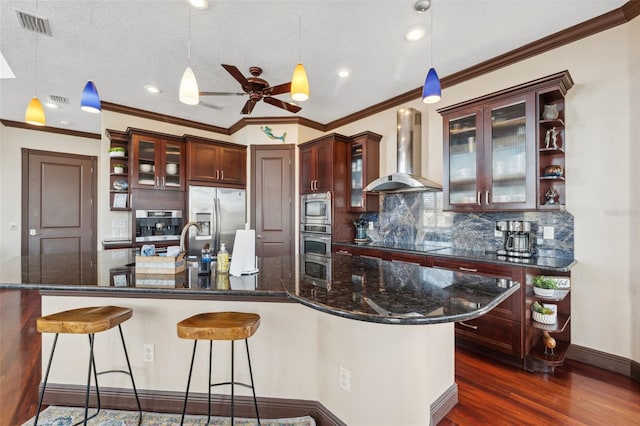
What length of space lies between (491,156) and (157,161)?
4357 millimetres

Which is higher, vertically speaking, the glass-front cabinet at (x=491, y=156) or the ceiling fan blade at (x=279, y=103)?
the ceiling fan blade at (x=279, y=103)

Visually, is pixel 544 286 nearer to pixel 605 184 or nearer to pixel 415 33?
pixel 605 184

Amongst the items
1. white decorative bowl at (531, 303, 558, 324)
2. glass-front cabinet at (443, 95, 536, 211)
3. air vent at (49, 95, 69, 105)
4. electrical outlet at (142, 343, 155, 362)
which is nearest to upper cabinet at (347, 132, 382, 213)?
glass-front cabinet at (443, 95, 536, 211)

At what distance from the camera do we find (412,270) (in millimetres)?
1894

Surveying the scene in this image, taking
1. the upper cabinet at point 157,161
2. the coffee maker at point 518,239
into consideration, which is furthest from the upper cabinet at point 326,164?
the coffee maker at point 518,239

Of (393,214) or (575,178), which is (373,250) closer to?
(393,214)

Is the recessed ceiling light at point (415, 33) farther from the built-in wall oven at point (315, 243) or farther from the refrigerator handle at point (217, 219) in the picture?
the refrigerator handle at point (217, 219)

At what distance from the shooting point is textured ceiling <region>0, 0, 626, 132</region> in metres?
2.31

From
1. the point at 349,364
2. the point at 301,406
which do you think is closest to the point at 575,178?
the point at 349,364

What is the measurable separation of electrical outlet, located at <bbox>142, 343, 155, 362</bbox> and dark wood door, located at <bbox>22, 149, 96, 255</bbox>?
14.5 feet

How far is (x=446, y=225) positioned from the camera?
3.49m

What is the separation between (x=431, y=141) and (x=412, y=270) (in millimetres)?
2300

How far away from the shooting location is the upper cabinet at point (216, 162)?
4.52m

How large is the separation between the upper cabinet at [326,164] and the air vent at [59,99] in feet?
11.3
